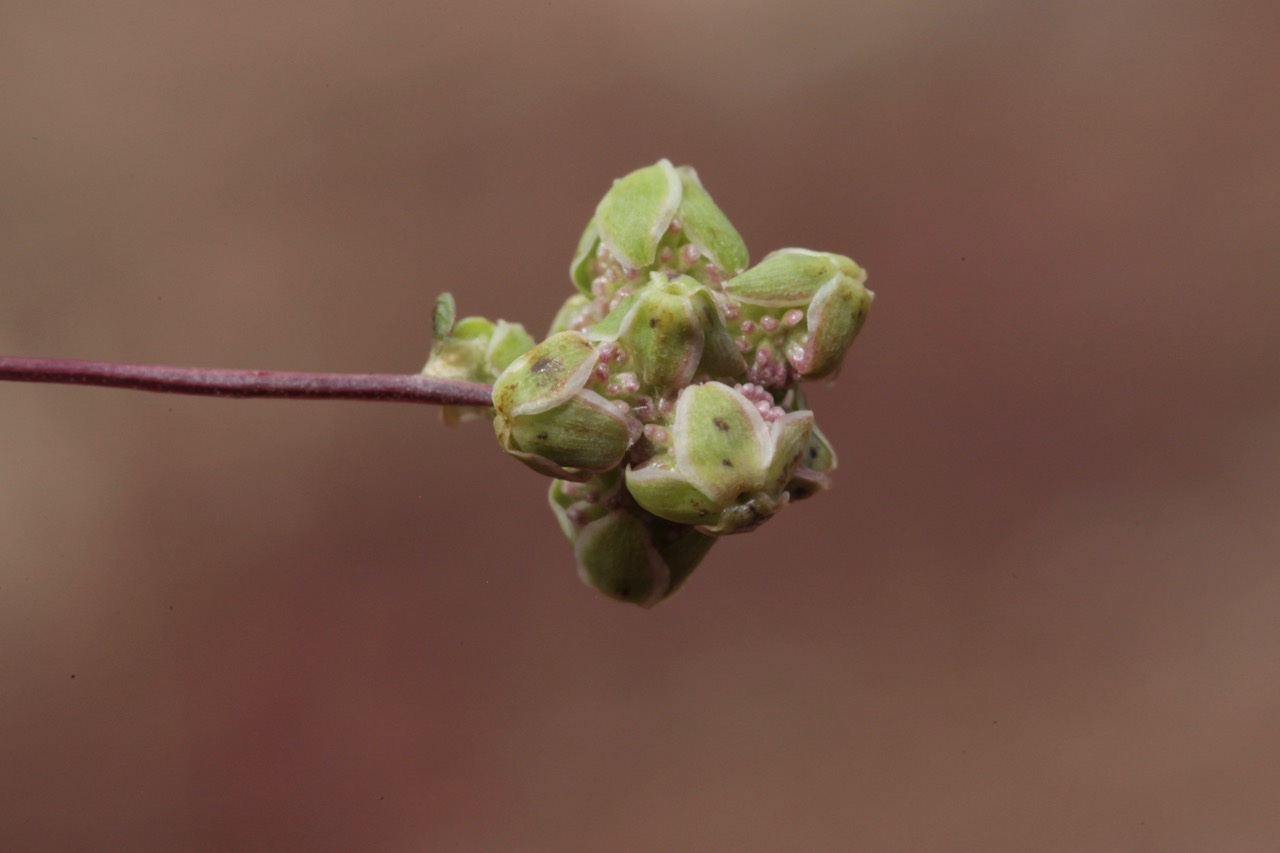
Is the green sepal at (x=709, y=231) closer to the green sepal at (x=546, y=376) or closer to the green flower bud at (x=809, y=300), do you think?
the green flower bud at (x=809, y=300)

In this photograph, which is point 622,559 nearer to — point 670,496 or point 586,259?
point 670,496

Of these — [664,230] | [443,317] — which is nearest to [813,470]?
[664,230]

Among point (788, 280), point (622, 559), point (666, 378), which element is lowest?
point (622, 559)

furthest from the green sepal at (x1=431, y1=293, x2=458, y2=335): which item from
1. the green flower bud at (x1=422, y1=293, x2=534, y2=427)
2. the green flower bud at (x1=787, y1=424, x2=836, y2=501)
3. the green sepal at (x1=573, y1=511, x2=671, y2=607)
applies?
the green flower bud at (x1=787, y1=424, x2=836, y2=501)

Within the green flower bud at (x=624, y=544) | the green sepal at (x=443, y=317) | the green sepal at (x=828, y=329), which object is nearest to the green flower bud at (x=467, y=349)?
the green sepal at (x=443, y=317)

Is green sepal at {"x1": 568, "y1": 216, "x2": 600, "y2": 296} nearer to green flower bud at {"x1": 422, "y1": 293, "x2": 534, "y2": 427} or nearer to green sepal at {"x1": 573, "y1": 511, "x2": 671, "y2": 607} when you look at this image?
green flower bud at {"x1": 422, "y1": 293, "x2": 534, "y2": 427}

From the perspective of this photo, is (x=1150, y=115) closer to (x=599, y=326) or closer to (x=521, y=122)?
(x=521, y=122)

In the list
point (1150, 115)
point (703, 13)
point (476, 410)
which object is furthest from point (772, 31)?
point (476, 410)
